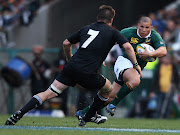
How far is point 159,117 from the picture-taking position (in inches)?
552

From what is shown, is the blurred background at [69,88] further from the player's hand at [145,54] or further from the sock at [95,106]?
the sock at [95,106]

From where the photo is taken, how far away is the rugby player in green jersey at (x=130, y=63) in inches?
368

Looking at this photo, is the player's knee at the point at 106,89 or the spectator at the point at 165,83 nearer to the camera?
the player's knee at the point at 106,89

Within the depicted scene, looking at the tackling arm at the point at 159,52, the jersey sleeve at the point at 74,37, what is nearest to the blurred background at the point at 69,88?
the tackling arm at the point at 159,52

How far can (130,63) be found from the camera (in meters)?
9.63

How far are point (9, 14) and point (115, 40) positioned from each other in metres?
10.6

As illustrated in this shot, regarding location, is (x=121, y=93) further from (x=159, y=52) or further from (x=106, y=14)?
(x=106, y=14)

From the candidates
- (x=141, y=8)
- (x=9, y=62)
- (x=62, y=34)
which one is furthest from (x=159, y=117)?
(x=141, y=8)

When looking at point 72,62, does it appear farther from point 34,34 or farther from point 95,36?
point 34,34

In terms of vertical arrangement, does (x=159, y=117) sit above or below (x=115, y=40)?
below

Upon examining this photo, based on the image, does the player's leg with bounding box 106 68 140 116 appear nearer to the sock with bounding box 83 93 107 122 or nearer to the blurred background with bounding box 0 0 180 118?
the sock with bounding box 83 93 107 122

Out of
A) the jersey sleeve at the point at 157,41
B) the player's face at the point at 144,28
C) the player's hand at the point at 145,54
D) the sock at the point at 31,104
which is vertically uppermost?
the player's face at the point at 144,28

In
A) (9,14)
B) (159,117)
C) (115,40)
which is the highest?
(115,40)

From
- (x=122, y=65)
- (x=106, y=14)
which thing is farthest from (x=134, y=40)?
(x=106, y=14)
